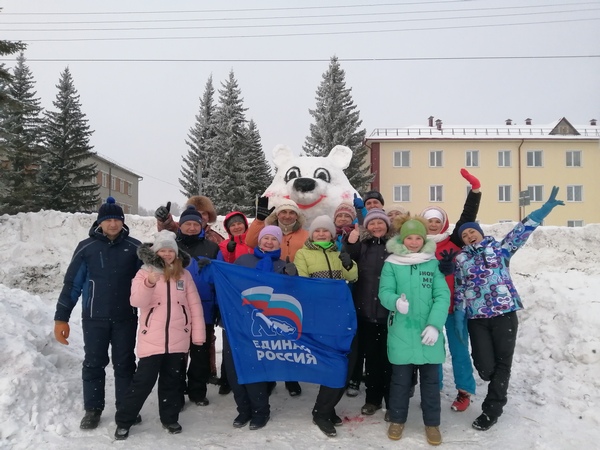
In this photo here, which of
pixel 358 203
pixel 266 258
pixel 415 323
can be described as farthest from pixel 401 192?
pixel 415 323

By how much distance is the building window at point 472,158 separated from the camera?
34406mm

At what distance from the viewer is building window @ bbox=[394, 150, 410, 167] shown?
34.6 m

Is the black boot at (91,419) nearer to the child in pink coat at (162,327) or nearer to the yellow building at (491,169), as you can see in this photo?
the child in pink coat at (162,327)

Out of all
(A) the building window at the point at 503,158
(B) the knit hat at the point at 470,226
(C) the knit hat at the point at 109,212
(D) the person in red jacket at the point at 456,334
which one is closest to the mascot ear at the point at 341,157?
(D) the person in red jacket at the point at 456,334

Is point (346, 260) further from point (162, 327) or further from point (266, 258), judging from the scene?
point (162, 327)

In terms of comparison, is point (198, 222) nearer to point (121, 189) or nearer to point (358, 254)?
point (358, 254)

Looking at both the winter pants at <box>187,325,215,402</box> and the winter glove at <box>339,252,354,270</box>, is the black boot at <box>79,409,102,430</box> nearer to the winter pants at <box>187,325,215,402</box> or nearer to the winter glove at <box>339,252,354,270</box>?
the winter pants at <box>187,325,215,402</box>

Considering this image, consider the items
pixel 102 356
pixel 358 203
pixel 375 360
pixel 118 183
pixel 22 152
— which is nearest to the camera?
pixel 102 356

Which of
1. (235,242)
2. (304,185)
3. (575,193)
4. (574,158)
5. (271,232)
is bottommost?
(235,242)

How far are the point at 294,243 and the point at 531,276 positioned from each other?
9897 mm

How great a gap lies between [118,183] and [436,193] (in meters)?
34.8

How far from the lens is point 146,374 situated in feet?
12.9

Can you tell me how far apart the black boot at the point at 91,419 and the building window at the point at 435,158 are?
33.0 m

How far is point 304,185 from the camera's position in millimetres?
6039
